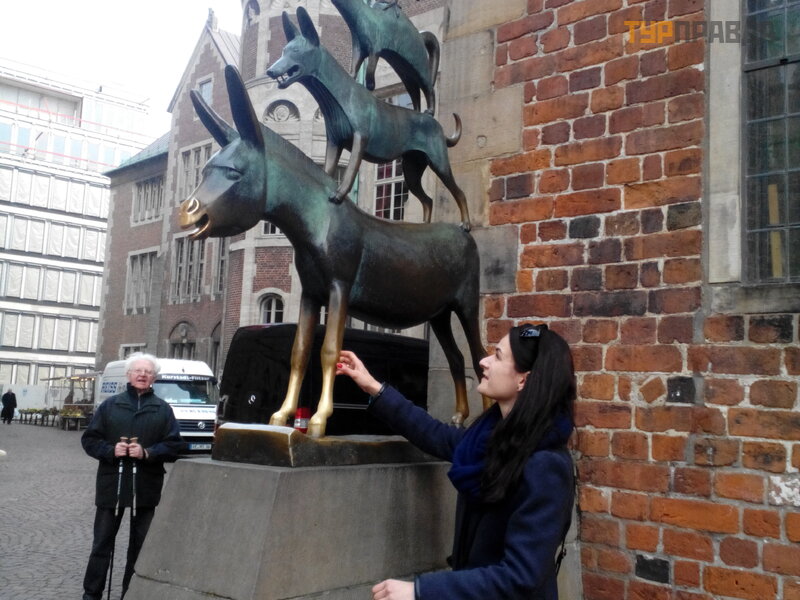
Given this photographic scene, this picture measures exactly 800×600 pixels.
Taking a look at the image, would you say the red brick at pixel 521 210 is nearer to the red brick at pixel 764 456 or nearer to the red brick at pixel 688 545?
the red brick at pixel 764 456

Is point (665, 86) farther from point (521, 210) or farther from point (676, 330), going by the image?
point (676, 330)

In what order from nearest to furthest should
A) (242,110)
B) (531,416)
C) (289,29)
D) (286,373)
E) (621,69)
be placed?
(531,416) < (242,110) < (289,29) < (621,69) < (286,373)

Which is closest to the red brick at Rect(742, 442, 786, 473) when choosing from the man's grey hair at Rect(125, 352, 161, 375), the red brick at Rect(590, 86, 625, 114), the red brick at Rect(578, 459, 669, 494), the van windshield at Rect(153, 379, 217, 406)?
the red brick at Rect(578, 459, 669, 494)

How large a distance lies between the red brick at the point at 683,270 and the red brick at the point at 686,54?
3.43ft

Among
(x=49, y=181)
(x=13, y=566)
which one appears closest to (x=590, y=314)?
(x=13, y=566)

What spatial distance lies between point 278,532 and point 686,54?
331 centimetres

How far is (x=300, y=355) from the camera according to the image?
327cm

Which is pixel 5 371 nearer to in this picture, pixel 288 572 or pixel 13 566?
pixel 13 566

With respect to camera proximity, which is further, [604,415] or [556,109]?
[556,109]

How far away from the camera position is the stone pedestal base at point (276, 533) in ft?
9.09

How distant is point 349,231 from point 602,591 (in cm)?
255

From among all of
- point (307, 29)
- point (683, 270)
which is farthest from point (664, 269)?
point (307, 29)

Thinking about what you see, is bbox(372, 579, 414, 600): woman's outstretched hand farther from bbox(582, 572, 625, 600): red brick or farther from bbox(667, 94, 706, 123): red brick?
bbox(667, 94, 706, 123): red brick

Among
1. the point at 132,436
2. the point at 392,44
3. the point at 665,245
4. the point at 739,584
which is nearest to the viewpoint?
the point at 392,44
